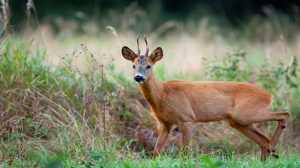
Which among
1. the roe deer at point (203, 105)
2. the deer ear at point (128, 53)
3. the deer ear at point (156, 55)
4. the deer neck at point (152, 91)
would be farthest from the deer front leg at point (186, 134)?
the deer ear at point (128, 53)

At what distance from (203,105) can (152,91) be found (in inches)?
28.5

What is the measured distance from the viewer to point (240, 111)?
8.02 m

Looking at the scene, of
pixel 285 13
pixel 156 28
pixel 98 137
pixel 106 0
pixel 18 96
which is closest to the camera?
pixel 98 137

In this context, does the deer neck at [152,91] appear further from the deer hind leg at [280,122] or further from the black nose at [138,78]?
the deer hind leg at [280,122]

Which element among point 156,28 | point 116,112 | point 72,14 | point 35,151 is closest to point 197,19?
point 156,28

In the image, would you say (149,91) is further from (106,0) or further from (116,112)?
(106,0)

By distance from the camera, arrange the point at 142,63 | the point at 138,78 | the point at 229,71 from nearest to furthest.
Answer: the point at 138,78
the point at 142,63
the point at 229,71

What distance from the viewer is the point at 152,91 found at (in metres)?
7.74

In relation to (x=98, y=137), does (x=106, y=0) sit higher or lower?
higher

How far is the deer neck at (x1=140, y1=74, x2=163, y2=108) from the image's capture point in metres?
7.72

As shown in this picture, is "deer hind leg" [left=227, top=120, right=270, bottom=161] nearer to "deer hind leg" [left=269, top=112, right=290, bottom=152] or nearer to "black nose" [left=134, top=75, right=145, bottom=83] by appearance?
"deer hind leg" [left=269, top=112, right=290, bottom=152]

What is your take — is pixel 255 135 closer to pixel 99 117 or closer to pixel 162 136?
pixel 162 136

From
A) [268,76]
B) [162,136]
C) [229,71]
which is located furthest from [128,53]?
[268,76]

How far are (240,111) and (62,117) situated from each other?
7.26 feet
